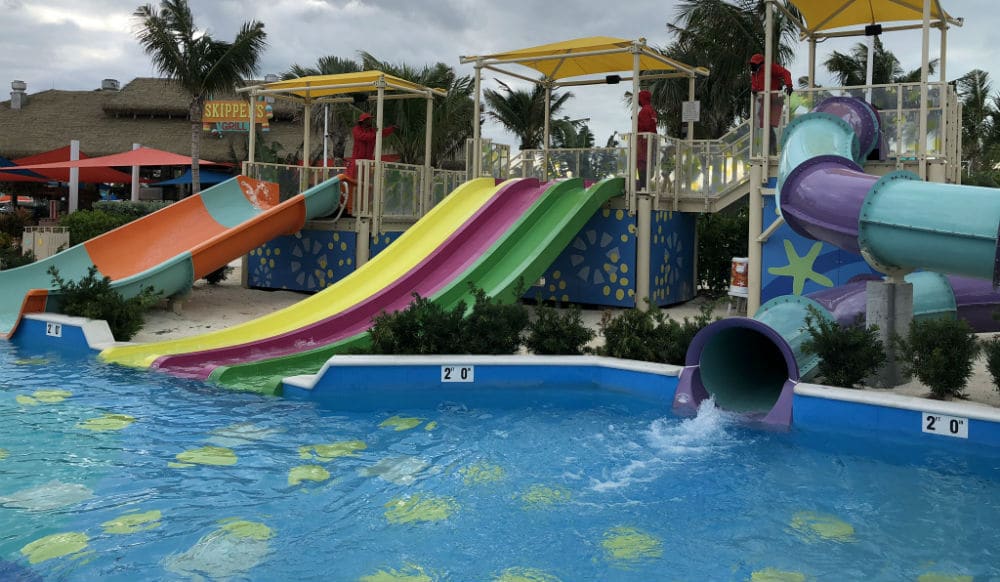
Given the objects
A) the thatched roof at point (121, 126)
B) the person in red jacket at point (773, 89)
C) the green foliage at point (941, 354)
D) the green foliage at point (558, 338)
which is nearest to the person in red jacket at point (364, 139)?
the person in red jacket at point (773, 89)

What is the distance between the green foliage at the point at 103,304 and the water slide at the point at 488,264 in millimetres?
2282

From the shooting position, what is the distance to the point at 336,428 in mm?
8328

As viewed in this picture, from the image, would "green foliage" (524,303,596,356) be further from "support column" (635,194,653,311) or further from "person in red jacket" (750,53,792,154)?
"person in red jacket" (750,53,792,154)

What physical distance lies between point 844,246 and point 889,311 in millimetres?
884

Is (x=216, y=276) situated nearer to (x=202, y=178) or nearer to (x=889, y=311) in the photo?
(x=889, y=311)

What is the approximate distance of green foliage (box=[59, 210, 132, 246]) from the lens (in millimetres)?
19859

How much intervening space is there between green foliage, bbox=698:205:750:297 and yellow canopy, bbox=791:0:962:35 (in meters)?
3.97

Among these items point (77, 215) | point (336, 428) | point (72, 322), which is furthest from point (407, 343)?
point (77, 215)

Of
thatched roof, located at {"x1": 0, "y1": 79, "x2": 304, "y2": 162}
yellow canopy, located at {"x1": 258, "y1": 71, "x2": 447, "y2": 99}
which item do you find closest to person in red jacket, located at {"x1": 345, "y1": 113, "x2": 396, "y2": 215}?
yellow canopy, located at {"x1": 258, "y1": 71, "x2": 447, "y2": 99}

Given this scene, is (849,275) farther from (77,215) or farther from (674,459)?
(77,215)

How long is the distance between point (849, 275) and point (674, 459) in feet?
19.2

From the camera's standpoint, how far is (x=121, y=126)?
40.8 m

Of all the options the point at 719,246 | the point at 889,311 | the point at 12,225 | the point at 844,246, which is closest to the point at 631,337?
the point at 844,246

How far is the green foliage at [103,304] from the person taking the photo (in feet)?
40.4
